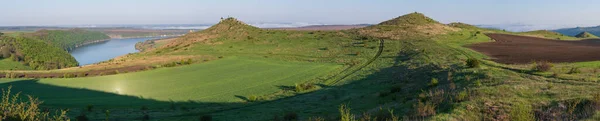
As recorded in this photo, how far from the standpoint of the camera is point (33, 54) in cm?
9006

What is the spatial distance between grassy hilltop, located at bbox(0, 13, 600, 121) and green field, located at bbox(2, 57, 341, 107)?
61mm

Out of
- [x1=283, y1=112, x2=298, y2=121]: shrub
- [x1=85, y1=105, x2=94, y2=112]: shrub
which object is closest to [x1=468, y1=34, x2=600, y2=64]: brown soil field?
[x1=283, y1=112, x2=298, y2=121]: shrub

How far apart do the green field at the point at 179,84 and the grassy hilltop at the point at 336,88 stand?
2.4 inches

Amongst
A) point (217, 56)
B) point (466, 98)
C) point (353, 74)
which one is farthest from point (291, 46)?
point (466, 98)

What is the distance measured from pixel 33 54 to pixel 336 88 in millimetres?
99411

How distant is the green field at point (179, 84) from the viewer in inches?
756

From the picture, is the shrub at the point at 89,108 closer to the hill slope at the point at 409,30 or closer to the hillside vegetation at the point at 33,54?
the hill slope at the point at 409,30

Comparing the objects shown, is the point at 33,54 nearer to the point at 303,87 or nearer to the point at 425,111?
the point at 303,87

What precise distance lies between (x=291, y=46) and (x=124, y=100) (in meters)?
25.0

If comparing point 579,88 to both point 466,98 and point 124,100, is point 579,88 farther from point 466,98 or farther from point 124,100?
point 124,100

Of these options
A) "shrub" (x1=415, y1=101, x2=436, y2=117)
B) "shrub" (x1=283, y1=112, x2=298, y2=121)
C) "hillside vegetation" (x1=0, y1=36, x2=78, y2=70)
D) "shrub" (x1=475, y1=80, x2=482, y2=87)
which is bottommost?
"hillside vegetation" (x1=0, y1=36, x2=78, y2=70)

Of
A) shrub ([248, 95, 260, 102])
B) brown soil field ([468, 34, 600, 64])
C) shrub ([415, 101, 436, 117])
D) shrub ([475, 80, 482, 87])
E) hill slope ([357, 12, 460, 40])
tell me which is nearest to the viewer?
shrub ([415, 101, 436, 117])

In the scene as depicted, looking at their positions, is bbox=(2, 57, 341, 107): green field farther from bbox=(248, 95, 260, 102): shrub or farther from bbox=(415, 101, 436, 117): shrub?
bbox=(415, 101, 436, 117): shrub

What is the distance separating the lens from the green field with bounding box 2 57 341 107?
19.2 metres
